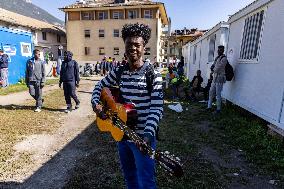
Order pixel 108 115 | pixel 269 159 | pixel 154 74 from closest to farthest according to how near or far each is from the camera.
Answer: pixel 154 74 < pixel 108 115 < pixel 269 159

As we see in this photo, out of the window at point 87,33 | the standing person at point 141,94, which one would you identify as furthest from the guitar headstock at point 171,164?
the window at point 87,33

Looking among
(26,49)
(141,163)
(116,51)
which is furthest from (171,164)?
(116,51)

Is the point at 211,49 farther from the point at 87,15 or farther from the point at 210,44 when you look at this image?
the point at 87,15

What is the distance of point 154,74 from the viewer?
2742mm

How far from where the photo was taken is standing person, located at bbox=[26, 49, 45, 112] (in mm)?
9570

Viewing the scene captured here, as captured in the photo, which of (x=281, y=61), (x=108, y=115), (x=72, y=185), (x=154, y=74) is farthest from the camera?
(x=281, y=61)

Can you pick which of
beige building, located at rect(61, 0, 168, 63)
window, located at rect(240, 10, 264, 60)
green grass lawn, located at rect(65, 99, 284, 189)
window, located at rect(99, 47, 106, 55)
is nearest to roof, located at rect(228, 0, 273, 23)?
window, located at rect(240, 10, 264, 60)

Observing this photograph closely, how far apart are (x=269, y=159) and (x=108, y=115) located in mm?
4280

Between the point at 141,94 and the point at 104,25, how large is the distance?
42.0 metres

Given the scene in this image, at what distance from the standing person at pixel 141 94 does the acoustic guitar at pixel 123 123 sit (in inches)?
3.7

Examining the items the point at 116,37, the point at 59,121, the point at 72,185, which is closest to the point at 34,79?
the point at 59,121

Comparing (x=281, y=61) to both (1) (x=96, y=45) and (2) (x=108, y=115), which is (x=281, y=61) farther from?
(1) (x=96, y=45)

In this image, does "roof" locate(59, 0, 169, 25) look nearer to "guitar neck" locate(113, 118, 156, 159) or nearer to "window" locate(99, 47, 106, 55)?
"window" locate(99, 47, 106, 55)

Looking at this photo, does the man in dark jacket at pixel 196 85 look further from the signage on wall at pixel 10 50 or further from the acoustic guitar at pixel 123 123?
the signage on wall at pixel 10 50
